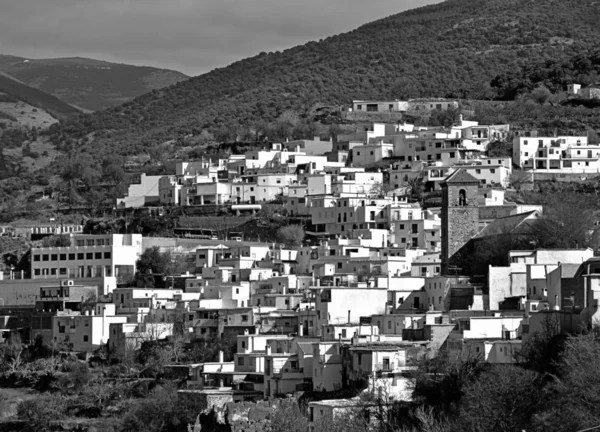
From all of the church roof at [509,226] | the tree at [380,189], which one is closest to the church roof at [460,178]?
the church roof at [509,226]

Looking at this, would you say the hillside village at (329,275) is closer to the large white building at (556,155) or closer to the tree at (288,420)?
the large white building at (556,155)

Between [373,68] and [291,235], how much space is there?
71814mm

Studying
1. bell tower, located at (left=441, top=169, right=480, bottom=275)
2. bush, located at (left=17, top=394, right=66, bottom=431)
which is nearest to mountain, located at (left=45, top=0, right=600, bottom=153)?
Result: bell tower, located at (left=441, top=169, right=480, bottom=275)

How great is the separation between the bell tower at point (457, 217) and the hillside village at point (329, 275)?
74 millimetres

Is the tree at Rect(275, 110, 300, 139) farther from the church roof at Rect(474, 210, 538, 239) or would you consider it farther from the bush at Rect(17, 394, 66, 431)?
the bush at Rect(17, 394, 66, 431)

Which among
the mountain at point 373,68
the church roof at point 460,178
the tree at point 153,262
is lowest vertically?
the tree at point 153,262

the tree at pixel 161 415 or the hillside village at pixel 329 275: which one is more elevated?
the hillside village at pixel 329 275

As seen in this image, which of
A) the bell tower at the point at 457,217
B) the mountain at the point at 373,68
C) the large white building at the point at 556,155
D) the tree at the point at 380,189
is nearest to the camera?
the bell tower at the point at 457,217

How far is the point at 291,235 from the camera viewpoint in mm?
85500

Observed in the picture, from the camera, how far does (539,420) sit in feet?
149

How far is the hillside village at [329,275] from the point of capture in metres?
57.2

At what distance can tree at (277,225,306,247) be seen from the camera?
84.9 metres

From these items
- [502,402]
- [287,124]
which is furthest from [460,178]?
[287,124]

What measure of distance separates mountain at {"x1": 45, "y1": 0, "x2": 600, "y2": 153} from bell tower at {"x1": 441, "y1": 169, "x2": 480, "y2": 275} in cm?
5270
